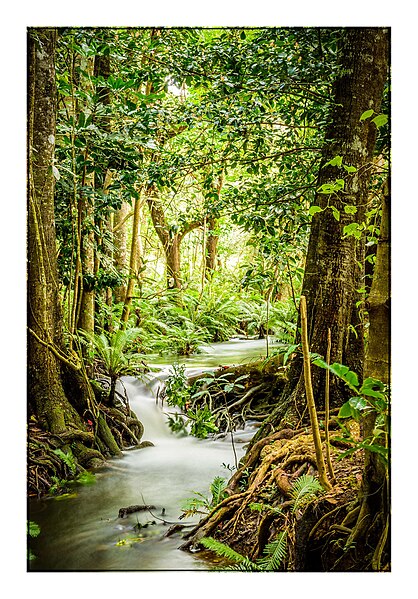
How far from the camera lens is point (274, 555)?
1954 mm

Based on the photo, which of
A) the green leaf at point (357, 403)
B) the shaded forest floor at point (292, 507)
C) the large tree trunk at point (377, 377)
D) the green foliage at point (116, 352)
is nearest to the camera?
the green leaf at point (357, 403)

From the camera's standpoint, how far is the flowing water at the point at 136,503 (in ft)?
6.79

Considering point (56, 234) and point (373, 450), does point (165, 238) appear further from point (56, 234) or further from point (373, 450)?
point (373, 450)

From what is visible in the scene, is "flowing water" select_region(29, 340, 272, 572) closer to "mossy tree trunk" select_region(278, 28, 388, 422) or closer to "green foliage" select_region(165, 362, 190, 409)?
"green foliage" select_region(165, 362, 190, 409)

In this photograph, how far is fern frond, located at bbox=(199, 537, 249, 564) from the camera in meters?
2.00

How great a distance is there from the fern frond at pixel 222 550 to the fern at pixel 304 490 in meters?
0.26

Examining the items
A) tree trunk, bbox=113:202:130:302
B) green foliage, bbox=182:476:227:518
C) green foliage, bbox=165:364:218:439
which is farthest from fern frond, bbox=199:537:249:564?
tree trunk, bbox=113:202:130:302

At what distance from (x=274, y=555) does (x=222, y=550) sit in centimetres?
20

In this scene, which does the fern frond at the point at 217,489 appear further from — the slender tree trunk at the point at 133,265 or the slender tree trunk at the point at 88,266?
the slender tree trunk at the point at 133,265

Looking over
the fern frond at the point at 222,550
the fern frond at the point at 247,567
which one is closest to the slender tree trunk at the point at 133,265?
the fern frond at the point at 222,550

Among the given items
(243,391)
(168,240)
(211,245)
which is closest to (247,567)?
(243,391)

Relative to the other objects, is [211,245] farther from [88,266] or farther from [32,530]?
[32,530]

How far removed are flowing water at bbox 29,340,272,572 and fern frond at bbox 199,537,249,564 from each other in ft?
0.20
